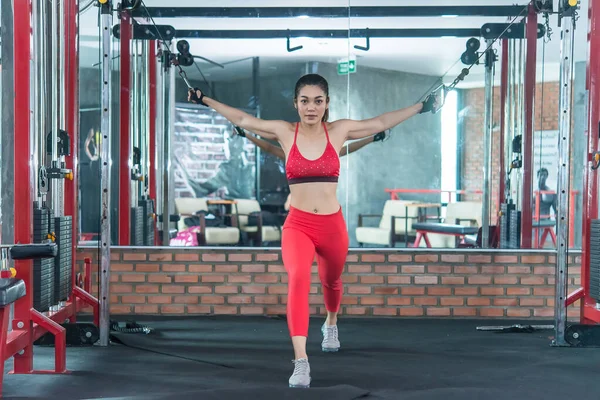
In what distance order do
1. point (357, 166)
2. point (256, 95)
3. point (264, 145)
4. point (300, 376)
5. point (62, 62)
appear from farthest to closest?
point (256, 95), point (357, 166), point (264, 145), point (62, 62), point (300, 376)

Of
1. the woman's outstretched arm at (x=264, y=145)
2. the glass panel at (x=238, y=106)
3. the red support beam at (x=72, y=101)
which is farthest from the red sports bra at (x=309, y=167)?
the glass panel at (x=238, y=106)

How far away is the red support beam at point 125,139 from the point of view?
5180 mm

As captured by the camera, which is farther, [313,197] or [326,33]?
[326,33]

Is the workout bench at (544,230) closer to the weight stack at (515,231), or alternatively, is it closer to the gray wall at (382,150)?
the weight stack at (515,231)

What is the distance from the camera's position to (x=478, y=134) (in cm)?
513

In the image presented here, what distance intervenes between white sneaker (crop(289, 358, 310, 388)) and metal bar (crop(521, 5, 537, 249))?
8.86 feet

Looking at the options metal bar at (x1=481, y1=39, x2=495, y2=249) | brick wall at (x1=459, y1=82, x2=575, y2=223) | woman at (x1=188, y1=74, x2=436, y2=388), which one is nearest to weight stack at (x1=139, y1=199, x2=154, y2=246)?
woman at (x1=188, y1=74, x2=436, y2=388)

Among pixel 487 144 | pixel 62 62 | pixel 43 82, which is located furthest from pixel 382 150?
pixel 43 82

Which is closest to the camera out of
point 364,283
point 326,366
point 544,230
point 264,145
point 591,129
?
point 326,366

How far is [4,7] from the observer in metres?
3.15

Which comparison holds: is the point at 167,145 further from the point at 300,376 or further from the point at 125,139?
the point at 300,376

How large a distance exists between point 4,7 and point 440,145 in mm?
3200

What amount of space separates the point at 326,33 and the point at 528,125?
67.7 inches

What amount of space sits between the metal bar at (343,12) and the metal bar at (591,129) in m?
1.07
